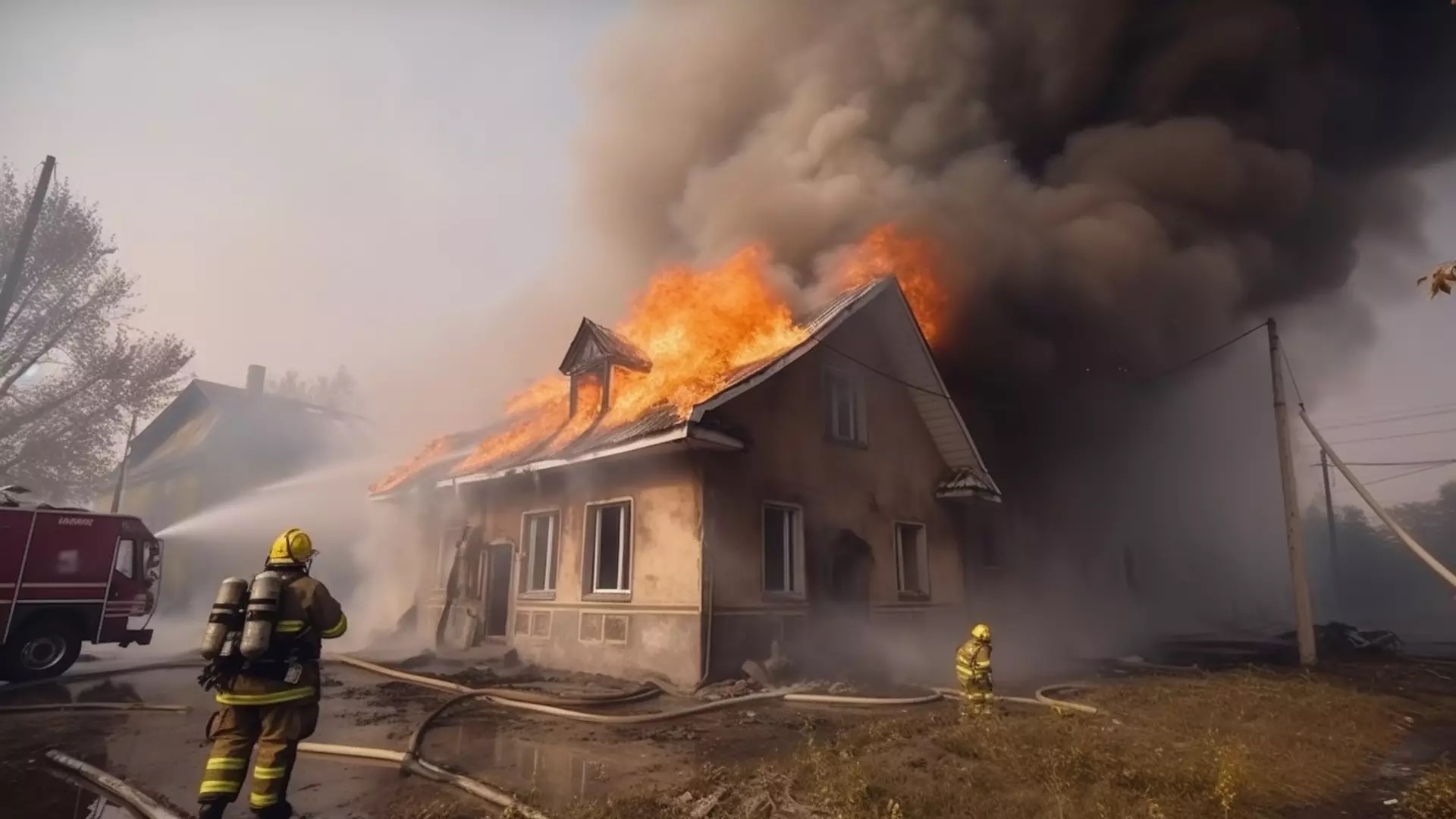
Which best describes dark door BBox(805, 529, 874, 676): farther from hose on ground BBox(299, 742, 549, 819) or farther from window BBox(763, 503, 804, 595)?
hose on ground BBox(299, 742, 549, 819)

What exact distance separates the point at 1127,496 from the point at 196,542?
33377 mm

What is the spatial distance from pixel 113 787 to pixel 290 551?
7.54 ft

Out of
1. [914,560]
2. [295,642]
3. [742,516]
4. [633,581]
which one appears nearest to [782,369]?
[742,516]

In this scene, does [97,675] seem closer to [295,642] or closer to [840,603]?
[295,642]

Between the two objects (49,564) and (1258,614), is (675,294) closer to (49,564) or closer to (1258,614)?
(49,564)

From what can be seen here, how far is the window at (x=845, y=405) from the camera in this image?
45.0 ft

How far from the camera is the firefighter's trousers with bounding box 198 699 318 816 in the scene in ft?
15.5

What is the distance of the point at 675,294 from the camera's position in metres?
14.5

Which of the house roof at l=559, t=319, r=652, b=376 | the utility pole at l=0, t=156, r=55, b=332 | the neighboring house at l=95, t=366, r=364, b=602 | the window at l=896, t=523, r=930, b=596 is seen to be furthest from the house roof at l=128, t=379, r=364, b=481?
the window at l=896, t=523, r=930, b=596

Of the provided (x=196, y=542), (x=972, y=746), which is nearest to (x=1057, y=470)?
(x=972, y=746)

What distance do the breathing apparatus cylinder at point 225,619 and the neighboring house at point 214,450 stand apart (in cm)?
2523

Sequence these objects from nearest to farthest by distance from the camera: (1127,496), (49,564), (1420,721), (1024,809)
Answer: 1. (1024,809)
2. (1420,721)
3. (49,564)
4. (1127,496)

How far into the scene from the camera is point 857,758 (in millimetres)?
6129

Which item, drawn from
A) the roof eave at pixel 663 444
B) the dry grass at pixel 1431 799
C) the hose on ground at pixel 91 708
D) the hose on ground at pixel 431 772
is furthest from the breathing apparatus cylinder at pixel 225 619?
the dry grass at pixel 1431 799
